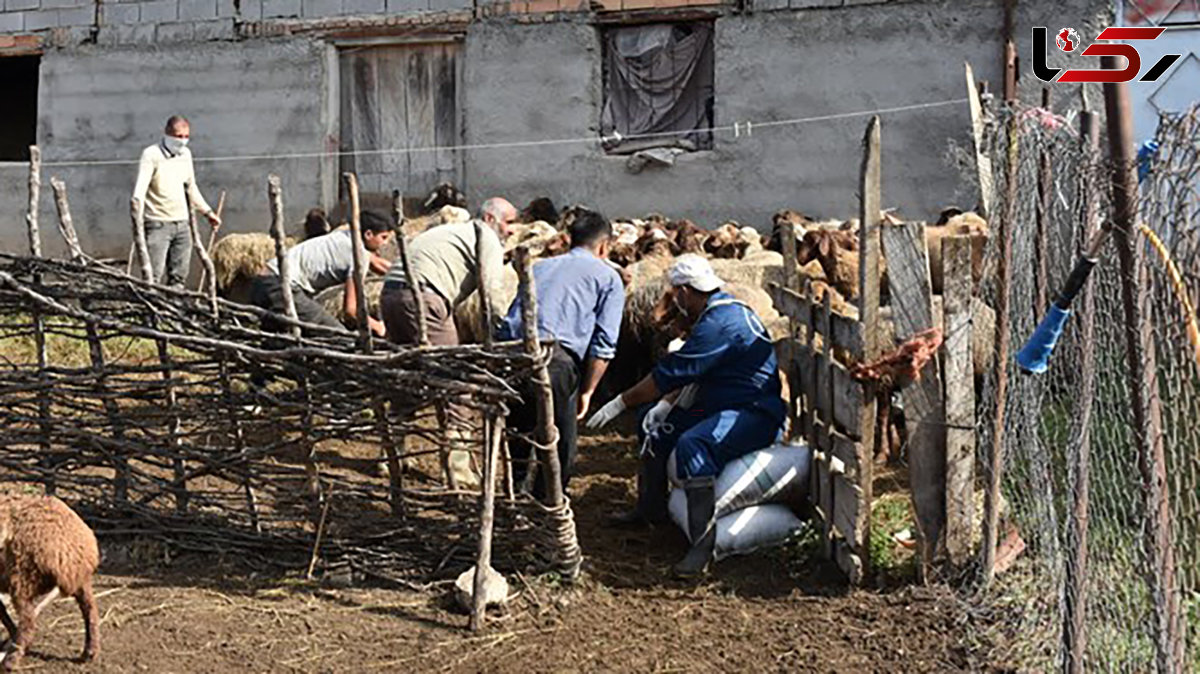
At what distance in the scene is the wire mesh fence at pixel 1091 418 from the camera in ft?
10.2

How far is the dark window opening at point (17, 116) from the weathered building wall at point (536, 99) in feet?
19.4

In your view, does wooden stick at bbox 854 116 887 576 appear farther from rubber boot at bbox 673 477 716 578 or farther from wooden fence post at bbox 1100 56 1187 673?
wooden fence post at bbox 1100 56 1187 673

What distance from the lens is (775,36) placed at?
520 inches

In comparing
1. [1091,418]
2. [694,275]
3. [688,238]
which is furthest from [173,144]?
[1091,418]

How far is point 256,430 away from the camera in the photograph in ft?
20.4

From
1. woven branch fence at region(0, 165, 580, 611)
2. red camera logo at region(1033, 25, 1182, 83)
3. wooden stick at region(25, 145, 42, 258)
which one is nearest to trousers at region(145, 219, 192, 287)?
wooden stick at region(25, 145, 42, 258)

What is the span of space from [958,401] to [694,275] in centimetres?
148

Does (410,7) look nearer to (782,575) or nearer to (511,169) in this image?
(511,169)

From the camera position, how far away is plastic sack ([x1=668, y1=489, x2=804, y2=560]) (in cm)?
628

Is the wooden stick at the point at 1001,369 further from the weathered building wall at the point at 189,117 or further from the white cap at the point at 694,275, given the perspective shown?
the weathered building wall at the point at 189,117

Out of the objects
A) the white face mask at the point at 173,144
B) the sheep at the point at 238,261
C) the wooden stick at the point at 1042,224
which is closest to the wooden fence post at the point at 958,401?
the wooden stick at the point at 1042,224

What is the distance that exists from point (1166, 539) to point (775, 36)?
10.7 meters

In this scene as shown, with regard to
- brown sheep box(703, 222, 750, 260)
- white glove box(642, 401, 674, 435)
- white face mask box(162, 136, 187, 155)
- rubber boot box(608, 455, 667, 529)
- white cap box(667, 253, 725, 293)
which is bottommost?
rubber boot box(608, 455, 667, 529)

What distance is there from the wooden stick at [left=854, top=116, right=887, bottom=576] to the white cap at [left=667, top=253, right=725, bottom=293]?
962 millimetres
